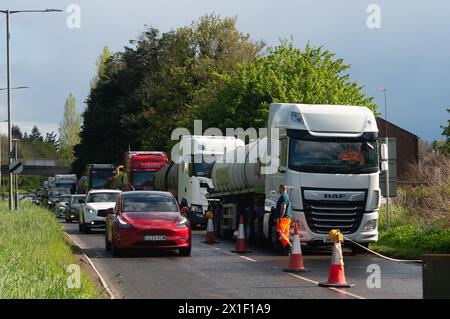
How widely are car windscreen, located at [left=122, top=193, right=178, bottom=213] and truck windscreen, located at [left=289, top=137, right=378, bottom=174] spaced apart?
349 cm

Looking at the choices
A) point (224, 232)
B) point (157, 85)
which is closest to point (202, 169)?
point (224, 232)

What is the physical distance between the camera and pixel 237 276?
56.9 feet

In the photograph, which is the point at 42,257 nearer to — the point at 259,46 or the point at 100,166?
the point at 100,166

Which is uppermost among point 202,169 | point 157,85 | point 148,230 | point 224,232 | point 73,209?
point 157,85

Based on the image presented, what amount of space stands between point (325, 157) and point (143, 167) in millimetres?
27329

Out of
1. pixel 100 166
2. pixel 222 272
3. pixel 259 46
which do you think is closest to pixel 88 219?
pixel 222 272

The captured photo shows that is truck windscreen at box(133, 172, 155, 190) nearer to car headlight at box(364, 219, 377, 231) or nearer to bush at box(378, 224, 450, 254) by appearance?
bush at box(378, 224, 450, 254)

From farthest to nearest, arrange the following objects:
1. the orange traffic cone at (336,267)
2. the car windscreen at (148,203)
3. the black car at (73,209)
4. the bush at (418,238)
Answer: the black car at (73,209) → the car windscreen at (148,203) → the bush at (418,238) → the orange traffic cone at (336,267)

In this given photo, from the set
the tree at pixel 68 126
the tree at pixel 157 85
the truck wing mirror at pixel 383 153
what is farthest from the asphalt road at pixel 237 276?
the tree at pixel 68 126

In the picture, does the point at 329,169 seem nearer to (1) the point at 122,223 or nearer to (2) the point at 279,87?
(1) the point at 122,223

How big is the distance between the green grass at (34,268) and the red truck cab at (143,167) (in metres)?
25.4

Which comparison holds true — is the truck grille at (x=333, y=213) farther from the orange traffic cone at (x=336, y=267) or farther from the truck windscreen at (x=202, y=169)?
the truck windscreen at (x=202, y=169)

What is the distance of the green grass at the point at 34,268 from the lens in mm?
10922

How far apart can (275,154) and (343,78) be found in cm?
3451
